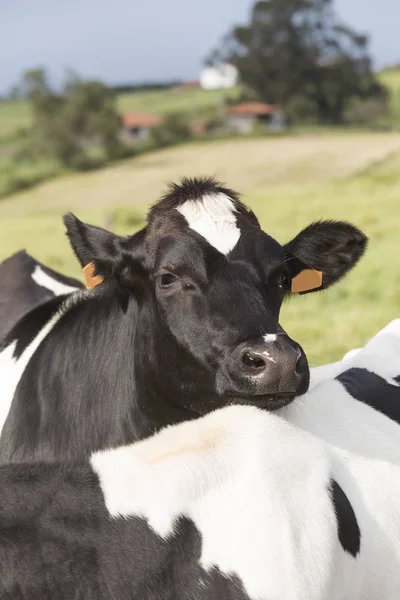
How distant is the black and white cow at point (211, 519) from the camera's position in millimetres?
2523

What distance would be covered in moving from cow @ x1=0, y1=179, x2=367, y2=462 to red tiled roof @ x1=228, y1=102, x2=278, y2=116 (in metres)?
69.4

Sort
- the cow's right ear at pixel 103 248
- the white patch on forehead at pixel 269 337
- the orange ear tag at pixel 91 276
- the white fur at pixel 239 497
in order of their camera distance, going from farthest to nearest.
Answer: the orange ear tag at pixel 91 276
the cow's right ear at pixel 103 248
the white patch on forehead at pixel 269 337
the white fur at pixel 239 497

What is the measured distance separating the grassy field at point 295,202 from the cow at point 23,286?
1964 mm

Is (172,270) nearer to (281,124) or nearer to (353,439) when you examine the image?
(353,439)

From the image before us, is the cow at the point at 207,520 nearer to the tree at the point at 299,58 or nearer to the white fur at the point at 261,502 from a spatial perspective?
the white fur at the point at 261,502

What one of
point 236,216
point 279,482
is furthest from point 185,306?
point 279,482

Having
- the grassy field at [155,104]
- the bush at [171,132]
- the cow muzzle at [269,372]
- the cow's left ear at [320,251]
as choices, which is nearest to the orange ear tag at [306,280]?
the cow's left ear at [320,251]

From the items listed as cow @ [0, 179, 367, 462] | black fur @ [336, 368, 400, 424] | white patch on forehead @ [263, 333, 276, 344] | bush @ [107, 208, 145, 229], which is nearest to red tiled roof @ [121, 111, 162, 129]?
bush @ [107, 208, 145, 229]

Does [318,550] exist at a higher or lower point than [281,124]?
higher

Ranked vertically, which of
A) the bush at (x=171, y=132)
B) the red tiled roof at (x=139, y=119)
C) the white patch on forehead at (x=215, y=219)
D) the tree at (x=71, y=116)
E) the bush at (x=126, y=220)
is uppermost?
the white patch on forehead at (x=215, y=219)

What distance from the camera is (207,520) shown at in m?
2.81

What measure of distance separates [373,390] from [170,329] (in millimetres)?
984

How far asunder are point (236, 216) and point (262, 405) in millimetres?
1107

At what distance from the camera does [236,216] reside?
168 inches
